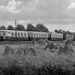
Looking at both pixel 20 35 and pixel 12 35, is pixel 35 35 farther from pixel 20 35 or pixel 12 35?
pixel 12 35

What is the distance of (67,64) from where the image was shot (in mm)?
7598

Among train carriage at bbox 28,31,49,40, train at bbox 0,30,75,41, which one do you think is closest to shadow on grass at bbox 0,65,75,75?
train at bbox 0,30,75,41

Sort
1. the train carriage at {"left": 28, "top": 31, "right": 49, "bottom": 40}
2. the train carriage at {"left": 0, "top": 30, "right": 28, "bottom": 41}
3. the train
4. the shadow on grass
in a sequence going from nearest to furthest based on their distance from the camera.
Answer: the shadow on grass → the train carriage at {"left": 0, "top": 30, "right": 28, "bottom": 41} → the train → the train carriage at {"left": 28, "top": 31, "right": 49, "bottom": 40}

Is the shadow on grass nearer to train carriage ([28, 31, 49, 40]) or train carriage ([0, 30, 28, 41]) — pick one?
train carriage ([0, 30, 28, 41])

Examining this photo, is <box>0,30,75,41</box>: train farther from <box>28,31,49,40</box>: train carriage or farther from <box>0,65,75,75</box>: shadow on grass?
<box>0,65,75,75</box>: shadow on grass

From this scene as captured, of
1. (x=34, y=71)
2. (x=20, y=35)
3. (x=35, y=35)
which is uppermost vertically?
(x=20, y=35)

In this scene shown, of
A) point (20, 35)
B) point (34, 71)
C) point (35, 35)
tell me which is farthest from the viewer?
point (35, 35)

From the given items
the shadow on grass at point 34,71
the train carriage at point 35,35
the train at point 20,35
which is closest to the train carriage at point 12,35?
the train at point 20,35

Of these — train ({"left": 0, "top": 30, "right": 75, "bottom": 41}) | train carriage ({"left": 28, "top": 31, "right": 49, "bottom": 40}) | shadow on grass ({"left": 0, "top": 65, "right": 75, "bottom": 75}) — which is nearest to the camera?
shadow on grass ({"left": 0, "top": 65, "right": 75, "bottom": 75})

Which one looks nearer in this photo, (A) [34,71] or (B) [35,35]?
(A) [34,71]

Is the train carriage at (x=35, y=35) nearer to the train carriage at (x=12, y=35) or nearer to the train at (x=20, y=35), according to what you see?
the train at (x=20, y=35)

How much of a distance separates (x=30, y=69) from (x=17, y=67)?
481 millimetres

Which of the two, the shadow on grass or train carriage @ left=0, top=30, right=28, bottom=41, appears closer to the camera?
the shadow on grass

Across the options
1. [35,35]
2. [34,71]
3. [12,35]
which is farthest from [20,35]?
[34,71]
